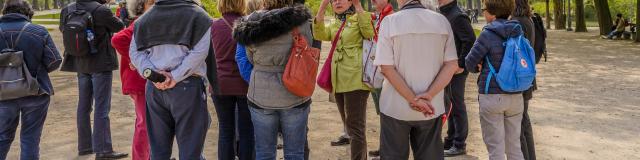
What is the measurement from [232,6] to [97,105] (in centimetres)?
201

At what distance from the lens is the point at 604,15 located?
26.4m

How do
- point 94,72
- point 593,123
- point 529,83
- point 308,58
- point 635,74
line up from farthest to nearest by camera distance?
point 635,74 → point 593,123 → point 94,72 → point 529,83 → point 308,58

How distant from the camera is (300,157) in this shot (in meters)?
4.16

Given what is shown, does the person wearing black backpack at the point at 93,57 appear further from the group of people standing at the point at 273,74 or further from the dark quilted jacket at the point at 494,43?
the dark quilted jacket at the point at 494,43

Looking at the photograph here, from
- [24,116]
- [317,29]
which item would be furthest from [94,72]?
[317,29]

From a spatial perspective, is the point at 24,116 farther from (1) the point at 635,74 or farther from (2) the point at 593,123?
(1) the point at 635,74

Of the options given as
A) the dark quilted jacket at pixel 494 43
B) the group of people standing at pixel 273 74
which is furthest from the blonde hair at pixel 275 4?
the dark quilted jacket at pixel 494 43

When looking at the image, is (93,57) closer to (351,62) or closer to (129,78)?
(129,78)

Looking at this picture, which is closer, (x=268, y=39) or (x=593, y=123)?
(x=268, y=39)

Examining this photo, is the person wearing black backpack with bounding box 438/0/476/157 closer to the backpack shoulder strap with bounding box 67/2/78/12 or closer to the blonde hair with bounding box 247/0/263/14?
the blonde hair with bounding box 247/0/263/14

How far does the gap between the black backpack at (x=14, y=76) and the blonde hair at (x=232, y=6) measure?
175 centimetres

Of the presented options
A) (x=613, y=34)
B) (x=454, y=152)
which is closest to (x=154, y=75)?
(x=454, y=152)

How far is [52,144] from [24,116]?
1662 mm

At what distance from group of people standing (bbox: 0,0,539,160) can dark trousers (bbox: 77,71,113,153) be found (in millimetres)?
566
